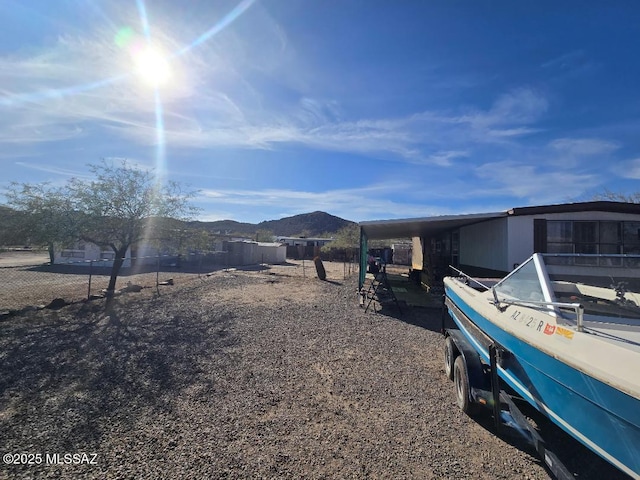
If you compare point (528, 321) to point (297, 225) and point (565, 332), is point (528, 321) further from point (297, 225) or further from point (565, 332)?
point (297, 225)

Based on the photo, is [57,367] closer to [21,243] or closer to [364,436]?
[364,436]

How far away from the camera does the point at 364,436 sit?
2889 mm

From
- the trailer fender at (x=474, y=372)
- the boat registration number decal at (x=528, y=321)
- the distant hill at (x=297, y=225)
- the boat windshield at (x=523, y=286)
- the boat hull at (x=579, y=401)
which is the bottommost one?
the trailer fender at (x=474, y=372)

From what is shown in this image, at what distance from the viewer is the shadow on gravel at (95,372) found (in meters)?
2.95

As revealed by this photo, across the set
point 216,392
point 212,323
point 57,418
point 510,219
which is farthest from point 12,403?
point 510,219

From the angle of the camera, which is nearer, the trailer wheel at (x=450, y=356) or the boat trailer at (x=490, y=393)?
the boat trailer at (x=490, y=393)

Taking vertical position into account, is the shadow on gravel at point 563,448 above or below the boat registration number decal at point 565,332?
below

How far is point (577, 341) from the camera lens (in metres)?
1.99

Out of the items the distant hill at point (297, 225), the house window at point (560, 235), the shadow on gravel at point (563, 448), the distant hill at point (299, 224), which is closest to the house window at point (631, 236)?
the house window at point (560, 235)

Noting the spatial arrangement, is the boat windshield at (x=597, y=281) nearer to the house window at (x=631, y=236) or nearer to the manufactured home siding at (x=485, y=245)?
the manufactured home siding at (x=485, y=245)

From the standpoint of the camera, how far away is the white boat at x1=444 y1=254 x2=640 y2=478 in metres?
1.66

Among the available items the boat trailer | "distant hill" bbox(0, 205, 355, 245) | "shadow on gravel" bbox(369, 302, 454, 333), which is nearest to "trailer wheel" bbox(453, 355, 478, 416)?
the boat trailer

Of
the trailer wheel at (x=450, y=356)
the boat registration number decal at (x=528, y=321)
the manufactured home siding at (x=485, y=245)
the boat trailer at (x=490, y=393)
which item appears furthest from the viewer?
the manufactured home siding at (x=485, y=245)

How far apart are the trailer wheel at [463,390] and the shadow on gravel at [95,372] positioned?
2.74 meters
